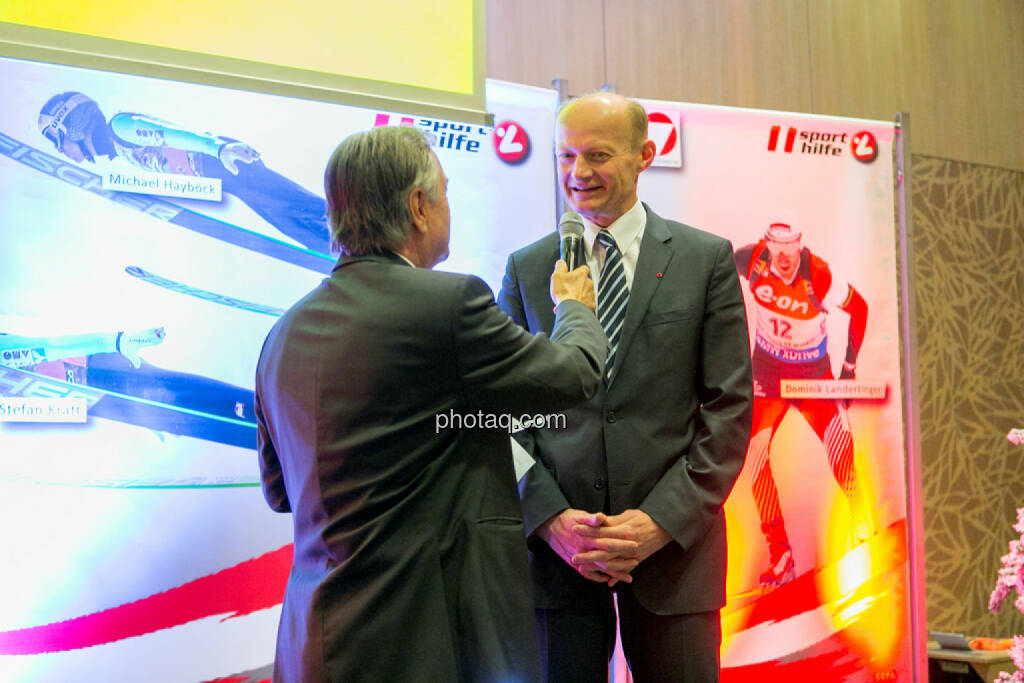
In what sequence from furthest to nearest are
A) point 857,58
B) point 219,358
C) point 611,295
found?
point 857,58
point 219,358
point 611,295

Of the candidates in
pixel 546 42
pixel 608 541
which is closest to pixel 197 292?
pixel 608 541

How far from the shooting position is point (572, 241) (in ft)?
6.29

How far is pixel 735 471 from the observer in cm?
192

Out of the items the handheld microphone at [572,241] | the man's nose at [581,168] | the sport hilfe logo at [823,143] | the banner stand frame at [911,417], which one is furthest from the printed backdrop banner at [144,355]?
the banner stand frame at [911,417]

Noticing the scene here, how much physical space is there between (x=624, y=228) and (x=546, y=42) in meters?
1.80

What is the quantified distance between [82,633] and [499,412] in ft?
4.79

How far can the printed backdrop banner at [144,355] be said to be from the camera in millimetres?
2303

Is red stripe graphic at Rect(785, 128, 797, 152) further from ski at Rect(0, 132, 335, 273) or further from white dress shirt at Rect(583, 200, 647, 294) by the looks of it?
ski at Rect(0, 132, 335, 273)

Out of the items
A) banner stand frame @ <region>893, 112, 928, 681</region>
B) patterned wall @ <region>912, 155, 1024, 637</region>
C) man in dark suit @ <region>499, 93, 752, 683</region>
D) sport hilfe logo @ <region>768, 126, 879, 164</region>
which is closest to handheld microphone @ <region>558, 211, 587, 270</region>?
man in dark suit @ <region>499, 93, 752, 683</region>

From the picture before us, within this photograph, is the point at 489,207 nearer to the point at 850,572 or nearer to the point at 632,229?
the point at 632,229

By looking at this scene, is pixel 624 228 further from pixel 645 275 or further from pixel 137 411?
pixel 137 411

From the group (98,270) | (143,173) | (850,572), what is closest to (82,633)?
(98,270)

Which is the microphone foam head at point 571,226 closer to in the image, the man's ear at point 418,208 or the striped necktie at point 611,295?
the striped necktie at point 611,295

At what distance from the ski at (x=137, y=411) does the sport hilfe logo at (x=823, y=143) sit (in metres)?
2.09
